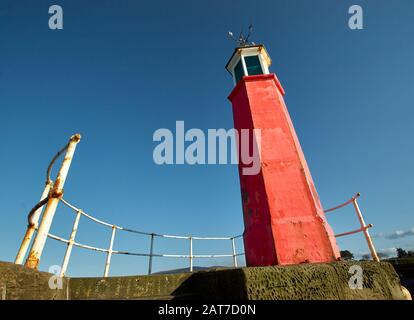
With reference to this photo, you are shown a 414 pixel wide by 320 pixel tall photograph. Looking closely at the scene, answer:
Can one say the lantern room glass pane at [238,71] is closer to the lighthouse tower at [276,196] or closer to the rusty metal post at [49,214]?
the lighthouse tower at [276,196]

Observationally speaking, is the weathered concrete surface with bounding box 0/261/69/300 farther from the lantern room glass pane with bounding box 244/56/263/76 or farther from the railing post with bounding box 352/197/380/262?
the lantern room glass pane with bounding box 244/56/263/76

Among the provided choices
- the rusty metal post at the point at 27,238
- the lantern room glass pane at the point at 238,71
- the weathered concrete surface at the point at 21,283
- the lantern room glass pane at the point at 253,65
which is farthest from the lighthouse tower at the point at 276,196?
the rusty metal post at the point at 27,238

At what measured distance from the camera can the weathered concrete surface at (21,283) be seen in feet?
4.74

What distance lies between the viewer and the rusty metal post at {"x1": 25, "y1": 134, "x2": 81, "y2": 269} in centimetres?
183

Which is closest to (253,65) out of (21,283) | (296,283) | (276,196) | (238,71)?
(238,71)

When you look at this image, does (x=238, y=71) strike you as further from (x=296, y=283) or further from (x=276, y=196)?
(x=296, y=283)

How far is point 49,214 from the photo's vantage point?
194 centimetres

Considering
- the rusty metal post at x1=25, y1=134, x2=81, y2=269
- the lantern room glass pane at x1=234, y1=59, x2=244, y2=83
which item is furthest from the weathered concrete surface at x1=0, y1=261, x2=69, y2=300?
the lantern room glass pane at x1=234, y1=59, x2=244, y2=83

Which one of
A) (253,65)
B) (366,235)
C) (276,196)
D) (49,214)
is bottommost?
(49,214)

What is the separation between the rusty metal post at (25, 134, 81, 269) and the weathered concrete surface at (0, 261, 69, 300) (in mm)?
139

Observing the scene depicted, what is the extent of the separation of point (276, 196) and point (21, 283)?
10.4 feet
